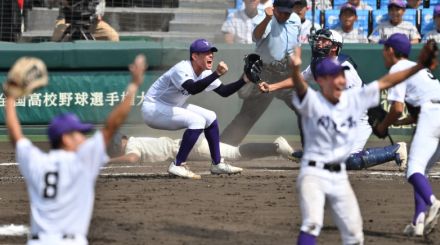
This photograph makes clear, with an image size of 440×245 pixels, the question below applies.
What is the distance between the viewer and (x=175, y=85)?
37.6 feet

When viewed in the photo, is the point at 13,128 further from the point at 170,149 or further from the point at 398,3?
the point at 398,3

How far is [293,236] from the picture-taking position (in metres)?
8.41

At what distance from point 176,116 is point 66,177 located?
5.85 meters

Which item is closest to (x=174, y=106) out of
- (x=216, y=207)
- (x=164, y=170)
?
(x=164, y=170)

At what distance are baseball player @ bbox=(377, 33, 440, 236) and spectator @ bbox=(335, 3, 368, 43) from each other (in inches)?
266

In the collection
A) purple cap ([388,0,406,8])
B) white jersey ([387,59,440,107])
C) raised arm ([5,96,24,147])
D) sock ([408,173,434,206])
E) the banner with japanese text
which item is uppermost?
raised arm ([5,96,24,147])

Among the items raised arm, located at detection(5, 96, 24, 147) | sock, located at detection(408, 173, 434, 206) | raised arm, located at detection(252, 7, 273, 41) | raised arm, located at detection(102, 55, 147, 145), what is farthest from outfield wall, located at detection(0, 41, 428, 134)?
raised arm, located at detection(102, 55, 147, 145)

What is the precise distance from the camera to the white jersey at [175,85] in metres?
11.3

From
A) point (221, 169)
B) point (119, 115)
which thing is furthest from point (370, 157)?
point (119, 115)

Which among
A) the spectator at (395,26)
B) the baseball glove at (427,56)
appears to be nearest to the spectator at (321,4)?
the spectator at (395,26)

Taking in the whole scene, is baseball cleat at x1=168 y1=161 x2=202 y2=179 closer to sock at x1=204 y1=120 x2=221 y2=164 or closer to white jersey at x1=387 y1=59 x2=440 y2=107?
sock at x1=204 y1=120 x2=221 y2=164

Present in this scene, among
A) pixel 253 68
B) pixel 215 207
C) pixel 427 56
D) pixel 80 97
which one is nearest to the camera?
pixel 427 56

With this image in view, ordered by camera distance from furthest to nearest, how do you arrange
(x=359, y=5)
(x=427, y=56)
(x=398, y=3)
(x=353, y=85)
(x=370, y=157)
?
(x=359, y=5)
(x=398, y=3)
(x=370, y=157)
(x=353, y=85)
(x=427, y=56)

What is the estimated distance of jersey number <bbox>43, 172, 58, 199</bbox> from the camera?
5680 mm
